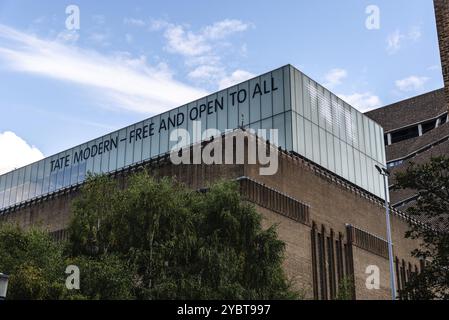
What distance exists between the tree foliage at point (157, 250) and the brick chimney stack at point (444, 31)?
951 cm

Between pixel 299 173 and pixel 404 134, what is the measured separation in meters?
79.3

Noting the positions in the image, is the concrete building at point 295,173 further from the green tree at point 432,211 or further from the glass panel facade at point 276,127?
the green tree at point 432,211

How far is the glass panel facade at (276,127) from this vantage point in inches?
1806

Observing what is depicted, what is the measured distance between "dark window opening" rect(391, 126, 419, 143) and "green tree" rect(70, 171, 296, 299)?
9251 centimetres

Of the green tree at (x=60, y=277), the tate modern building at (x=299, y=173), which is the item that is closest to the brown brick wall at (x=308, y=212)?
the tate modern building at (x=299, y=173)

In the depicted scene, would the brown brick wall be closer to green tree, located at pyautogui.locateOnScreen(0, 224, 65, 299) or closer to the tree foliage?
green tree, located at pyautogui.locateOnScreen(0, 224, 65, 299)

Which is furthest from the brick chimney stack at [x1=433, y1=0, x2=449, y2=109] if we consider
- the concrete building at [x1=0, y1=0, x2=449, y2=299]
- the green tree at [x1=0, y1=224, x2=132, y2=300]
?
the concrete building at [x1=0, y1=0, x2=449, y2=299]

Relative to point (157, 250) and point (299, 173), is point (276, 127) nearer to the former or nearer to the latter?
point (299, 173)

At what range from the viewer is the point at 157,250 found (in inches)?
958

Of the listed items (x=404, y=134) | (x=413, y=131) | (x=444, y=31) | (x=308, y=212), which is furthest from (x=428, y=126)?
(x=444, y=31)
